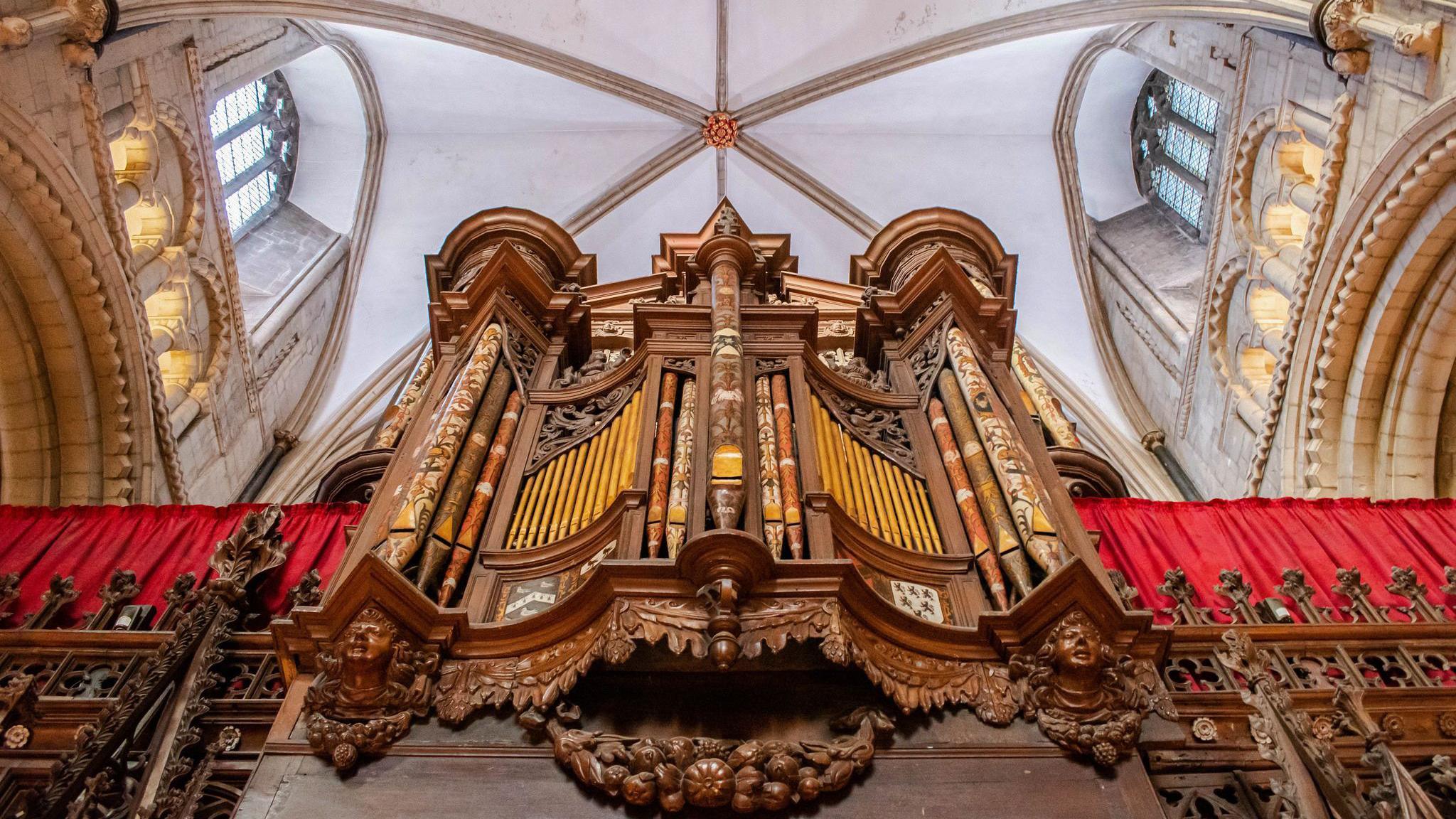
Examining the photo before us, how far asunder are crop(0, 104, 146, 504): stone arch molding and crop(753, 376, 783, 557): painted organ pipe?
18.1 feet

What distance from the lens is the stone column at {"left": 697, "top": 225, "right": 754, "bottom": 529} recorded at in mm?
4414

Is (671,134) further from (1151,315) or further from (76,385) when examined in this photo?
(76,385)

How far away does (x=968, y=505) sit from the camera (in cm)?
508

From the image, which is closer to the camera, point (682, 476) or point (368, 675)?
point (368, 675)

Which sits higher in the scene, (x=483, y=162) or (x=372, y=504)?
(x=483, y=162)

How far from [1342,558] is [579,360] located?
470 centimetres

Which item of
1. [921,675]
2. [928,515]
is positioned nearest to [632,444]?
[928,515]

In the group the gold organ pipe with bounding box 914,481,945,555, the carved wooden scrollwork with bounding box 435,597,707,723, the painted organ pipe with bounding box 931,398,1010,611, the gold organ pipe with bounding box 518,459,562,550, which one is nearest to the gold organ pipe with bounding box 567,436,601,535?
the gold organ pipe with bounding box 518,459,562,550

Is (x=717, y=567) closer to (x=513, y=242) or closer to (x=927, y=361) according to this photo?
(x=927, y=361)

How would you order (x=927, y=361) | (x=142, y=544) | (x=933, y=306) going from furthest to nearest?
(x=933, y=306) < (x=927, y=361) < (x=142, y=544)

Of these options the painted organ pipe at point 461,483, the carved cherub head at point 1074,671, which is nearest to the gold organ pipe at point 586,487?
the painted organ pipe at point 461,483

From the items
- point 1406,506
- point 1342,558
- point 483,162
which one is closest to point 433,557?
point 1342,558

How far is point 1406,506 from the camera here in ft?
20.8

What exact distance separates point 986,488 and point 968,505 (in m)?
0.14
